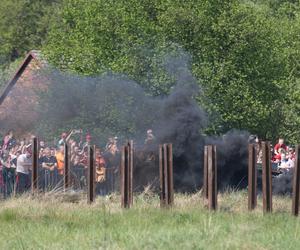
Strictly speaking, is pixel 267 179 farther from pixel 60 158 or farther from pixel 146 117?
pixel 146 117

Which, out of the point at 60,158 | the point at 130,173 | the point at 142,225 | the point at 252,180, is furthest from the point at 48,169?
the point at 142,225

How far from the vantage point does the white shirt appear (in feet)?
69.5

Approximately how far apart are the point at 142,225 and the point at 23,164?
7.10 meters

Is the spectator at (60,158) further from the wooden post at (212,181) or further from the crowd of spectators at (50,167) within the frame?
the wooden post at (212,181)

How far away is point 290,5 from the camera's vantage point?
58906 mm

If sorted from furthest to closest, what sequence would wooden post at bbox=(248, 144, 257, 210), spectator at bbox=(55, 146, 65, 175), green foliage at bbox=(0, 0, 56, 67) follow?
green foliage at bbox=(0, 0, 56, 67), spectator at bbox=(55, 146, 65, 175), wooden post at bbox=(248, 144, 257, 210)

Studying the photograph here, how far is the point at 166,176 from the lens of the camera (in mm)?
18406

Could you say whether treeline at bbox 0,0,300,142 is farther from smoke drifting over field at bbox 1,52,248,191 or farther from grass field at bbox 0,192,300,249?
grass field at bbox 0,192,300,249

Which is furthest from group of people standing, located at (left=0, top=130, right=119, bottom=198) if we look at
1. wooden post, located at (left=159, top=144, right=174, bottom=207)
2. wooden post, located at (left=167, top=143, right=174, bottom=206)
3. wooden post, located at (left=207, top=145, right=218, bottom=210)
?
wooden post, located at (left=207, top=145, right=218, bottom=210)

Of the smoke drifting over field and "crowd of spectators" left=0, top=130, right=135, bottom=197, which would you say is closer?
"crowd of spectators" left=0, top=130, right=135, bottom=197

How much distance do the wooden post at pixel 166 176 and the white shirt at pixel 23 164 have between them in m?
4.07

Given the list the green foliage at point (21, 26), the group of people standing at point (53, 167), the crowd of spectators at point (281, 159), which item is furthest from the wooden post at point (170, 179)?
the green foliage at point (21, 26)

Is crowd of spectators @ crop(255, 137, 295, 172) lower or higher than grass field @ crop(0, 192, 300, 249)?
higher

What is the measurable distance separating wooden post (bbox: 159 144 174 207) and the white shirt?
4074mm
